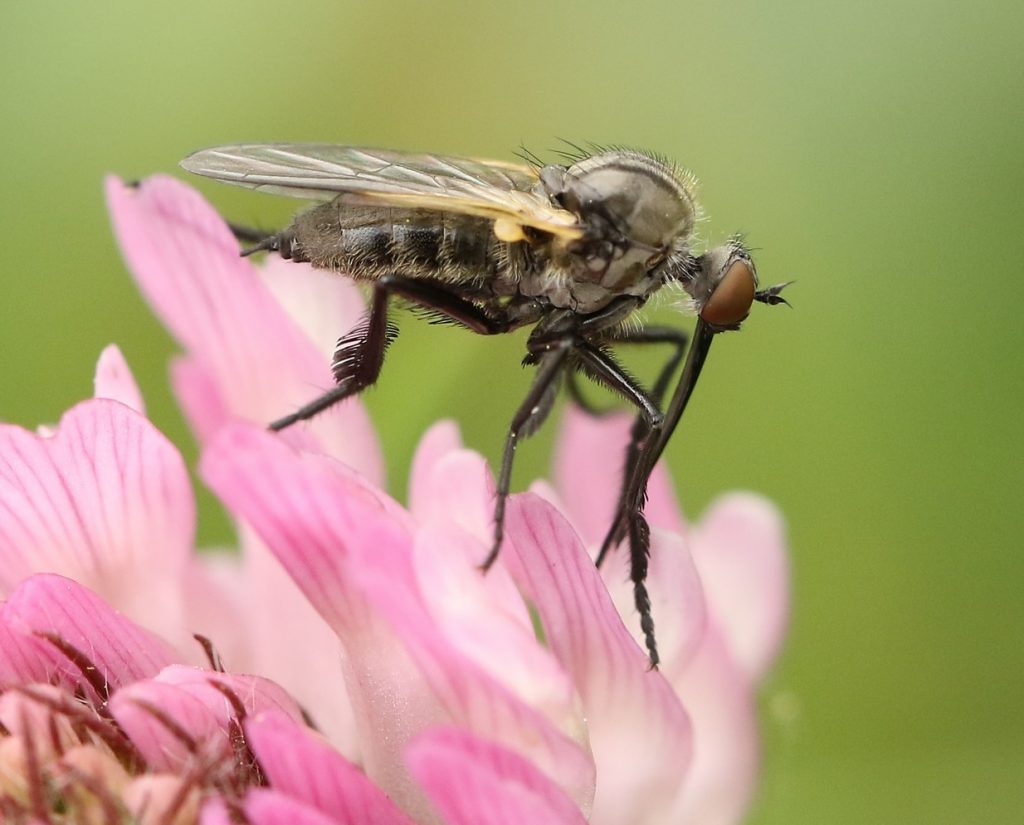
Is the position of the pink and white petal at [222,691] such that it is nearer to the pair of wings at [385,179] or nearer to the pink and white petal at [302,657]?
the pink and white petal at [302,657]

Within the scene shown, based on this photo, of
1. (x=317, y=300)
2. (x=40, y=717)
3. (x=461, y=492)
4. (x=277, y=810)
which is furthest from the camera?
(x=317, y=300)

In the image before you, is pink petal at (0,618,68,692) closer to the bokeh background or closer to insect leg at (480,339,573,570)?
insect leg at (480,339,573,570)

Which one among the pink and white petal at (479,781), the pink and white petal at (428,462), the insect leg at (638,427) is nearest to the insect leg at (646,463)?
the insect leg at (638,427)

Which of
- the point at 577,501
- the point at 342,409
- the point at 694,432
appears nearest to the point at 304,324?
the point at 342,409

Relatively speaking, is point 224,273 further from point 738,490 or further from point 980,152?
point 980,152

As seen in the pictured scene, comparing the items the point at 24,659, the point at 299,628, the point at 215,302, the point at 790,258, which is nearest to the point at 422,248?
the point at 215,302

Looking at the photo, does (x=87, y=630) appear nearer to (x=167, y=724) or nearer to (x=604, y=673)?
(x=167, y=724)
